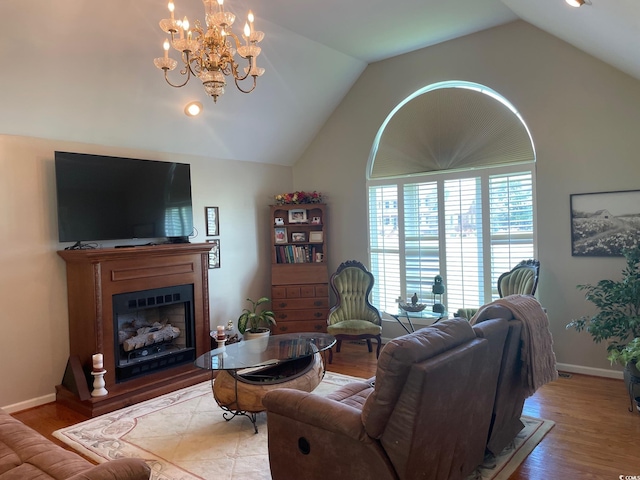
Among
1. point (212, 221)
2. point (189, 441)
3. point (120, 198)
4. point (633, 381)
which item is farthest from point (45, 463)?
A: point (633, 381)

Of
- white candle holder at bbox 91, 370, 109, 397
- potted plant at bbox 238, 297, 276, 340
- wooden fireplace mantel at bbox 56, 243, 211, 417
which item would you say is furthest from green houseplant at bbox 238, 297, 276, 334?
white candle holder at bbox 91, 370, 109, 397

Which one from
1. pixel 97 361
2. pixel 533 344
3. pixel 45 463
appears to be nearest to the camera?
pixel 45 463

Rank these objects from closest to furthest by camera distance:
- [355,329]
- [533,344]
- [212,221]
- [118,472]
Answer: [118,472] < [533,344] < [355,329] < [212,221]

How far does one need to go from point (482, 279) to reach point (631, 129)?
2.02 meters

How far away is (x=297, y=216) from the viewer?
6.11 meters

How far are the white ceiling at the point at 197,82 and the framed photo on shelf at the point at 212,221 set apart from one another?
69 cm

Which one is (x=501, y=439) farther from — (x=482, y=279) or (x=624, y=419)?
(x=482, y=279)

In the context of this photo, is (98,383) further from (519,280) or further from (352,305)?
(519,280)

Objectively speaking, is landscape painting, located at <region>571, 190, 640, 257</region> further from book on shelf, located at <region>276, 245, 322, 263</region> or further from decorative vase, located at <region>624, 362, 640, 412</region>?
book on shelf, located at <region>276, 245, 322, 263</region>

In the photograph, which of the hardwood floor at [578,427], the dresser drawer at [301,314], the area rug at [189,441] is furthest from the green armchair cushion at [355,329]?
the area rug at [189,441]

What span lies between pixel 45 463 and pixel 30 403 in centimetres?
259

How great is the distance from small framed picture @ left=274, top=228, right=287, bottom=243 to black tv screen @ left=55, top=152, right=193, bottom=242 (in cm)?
129

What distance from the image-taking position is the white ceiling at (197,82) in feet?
11.1

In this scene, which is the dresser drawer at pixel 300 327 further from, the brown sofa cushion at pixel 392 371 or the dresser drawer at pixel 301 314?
the brown sofa cushion at pixel 392 371
